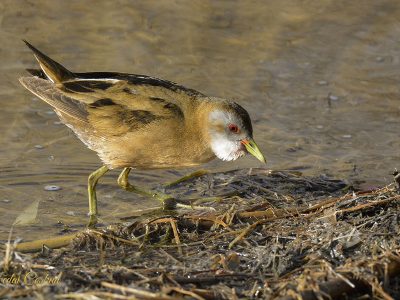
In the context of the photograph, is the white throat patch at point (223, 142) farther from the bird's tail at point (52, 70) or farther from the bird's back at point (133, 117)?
the bird's tail at point (52, 70)

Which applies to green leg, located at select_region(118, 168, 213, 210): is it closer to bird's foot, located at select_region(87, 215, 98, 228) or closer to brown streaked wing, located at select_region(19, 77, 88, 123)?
bird's foot, located at select_region(87, 215, 98, 228)

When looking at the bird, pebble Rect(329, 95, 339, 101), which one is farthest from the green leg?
pebble Rect(329, 95, 339, 101)

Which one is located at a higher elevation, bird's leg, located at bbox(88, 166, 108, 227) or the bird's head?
the bird's head

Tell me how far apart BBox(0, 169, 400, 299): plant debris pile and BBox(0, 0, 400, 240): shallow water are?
0.98 metres

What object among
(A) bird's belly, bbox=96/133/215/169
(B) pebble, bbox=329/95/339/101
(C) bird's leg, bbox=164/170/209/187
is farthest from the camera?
(B) pebble, bbox=329/95/339/101

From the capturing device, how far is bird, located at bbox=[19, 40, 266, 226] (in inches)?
279

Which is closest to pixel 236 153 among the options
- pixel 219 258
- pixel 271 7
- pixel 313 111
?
pixel 219 258

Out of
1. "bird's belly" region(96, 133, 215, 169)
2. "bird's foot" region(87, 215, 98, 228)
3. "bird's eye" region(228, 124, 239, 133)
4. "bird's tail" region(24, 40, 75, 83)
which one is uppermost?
"bird's tail" region(24, 40, 75, 83)

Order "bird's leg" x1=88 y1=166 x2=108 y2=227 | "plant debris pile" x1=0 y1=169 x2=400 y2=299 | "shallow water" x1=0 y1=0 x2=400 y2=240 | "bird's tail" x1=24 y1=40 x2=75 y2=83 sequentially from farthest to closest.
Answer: "shallow water" x1=0 y1=0 x2=400 y2=240
"bird's tail" x1=24 y1=40 x2=75 y2=83
"bird's leg" x1=88 y1=166 x2=108 y2=227
"plant debris pile" x1=0 y1=169 x2=400 y2=299

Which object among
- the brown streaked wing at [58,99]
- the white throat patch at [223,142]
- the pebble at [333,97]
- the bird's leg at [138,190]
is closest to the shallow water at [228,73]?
the pebble at [333,97]

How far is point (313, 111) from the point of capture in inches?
367

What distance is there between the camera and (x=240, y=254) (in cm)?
588

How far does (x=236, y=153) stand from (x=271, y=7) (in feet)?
13.3

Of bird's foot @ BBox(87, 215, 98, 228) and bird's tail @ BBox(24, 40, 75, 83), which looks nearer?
bird's foot @ BBox(87, 215, 98, 228)
